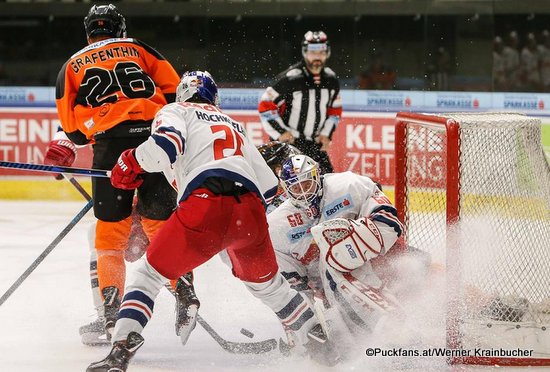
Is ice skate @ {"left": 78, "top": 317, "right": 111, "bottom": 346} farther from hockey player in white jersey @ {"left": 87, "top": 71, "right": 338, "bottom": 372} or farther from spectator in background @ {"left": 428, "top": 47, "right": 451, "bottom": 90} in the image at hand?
spectator in background @ {"left": 428, "top": 47, "right": 451, "bottom": 90}

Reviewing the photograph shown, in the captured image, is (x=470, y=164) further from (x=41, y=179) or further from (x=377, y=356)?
(x=41, y=179)

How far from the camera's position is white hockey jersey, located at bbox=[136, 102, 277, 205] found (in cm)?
321

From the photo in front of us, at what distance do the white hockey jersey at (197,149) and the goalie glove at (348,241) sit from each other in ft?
1.03

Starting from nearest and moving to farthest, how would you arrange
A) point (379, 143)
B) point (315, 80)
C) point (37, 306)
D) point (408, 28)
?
point (37, 306)
point (315, 80)
point (379, 143)
point (408, 28)

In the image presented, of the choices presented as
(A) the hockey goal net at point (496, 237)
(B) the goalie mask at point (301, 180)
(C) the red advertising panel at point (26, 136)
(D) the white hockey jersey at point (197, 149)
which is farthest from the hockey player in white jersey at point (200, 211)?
(C) the red advertising panel at point (26, 136)

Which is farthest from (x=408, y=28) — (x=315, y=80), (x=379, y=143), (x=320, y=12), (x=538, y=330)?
(x=538, y=330)

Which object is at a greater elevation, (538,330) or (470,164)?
(470,164)

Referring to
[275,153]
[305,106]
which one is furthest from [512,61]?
[275,153]

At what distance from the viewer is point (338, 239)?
11.9 feet

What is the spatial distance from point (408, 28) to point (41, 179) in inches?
→ 119

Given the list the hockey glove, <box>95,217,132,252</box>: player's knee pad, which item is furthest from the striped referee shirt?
<box>95,217,132,252</box>: player's knee pad

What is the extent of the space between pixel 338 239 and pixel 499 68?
482cm

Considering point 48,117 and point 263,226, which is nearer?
point 263,226

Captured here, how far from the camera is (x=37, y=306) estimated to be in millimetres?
4570
